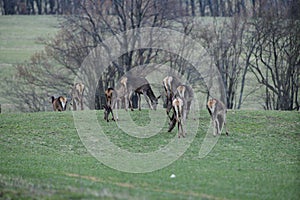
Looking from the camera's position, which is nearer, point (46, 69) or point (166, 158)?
point (166, 158)

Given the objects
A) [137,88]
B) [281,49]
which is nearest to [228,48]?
[281,49]

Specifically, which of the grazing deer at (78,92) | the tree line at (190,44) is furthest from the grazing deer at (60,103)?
the tree line at (190,44)

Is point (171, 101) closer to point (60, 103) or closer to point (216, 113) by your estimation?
point (216, 113)

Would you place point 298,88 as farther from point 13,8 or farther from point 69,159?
point 13,8

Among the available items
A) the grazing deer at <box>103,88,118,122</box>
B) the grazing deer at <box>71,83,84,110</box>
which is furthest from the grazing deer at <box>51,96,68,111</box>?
the grazing deer at <box>103,88,118,122</box>

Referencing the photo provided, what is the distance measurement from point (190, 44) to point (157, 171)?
31145 millimetres

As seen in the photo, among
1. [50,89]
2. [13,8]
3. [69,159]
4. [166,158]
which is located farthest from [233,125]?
[13,8]

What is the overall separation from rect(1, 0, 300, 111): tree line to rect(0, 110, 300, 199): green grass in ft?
55.7

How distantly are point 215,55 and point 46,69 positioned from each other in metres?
13.5

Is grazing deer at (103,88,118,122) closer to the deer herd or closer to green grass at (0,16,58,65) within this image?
the deer herd

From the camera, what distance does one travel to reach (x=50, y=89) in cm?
5103

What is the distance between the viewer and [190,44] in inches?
1850

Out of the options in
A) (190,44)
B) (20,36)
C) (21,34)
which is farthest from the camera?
(21,34)

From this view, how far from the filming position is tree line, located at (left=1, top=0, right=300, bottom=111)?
4456 centimetres
